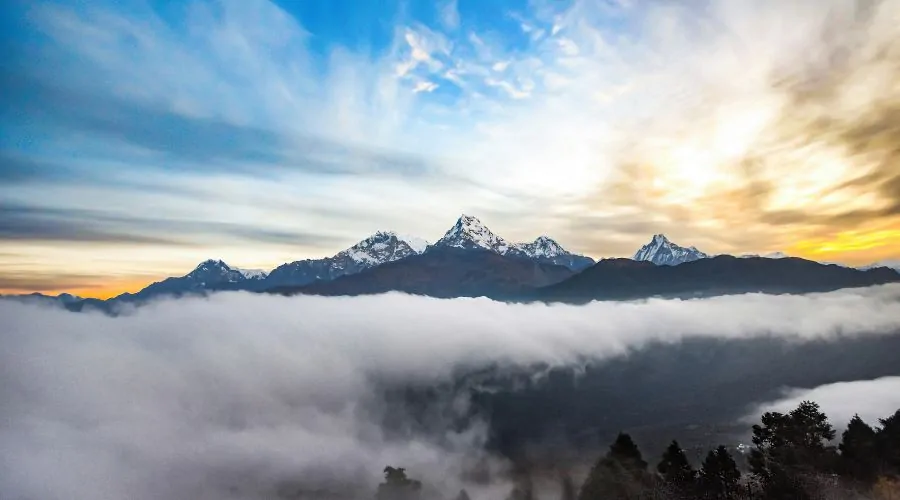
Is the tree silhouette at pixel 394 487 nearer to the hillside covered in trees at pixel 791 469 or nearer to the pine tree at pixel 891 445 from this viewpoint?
the hillside covered in trees at pixel 791 469

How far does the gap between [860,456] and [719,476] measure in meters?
21.6

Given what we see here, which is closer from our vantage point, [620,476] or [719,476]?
[719,476]

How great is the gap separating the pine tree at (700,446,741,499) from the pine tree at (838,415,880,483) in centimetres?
1642

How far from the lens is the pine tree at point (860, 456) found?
225 feet

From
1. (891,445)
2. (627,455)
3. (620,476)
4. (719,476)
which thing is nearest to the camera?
(891,445)

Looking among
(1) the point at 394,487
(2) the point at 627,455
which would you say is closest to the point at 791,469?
(2) the point at 627,455

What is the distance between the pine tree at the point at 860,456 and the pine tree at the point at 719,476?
53.9 ft

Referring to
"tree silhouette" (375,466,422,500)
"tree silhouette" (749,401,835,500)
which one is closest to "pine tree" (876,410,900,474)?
"tree silhouette" (749,401,835,500)

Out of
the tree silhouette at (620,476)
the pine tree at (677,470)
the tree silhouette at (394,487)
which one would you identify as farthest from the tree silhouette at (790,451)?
the tree silhouette at (394,487)

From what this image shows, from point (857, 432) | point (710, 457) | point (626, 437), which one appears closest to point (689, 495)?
point (710, 457)

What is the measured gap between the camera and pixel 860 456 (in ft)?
228

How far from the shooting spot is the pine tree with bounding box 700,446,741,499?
7200 cm

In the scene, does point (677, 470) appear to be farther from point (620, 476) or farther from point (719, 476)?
point (620, 476)

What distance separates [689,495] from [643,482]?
801cm
